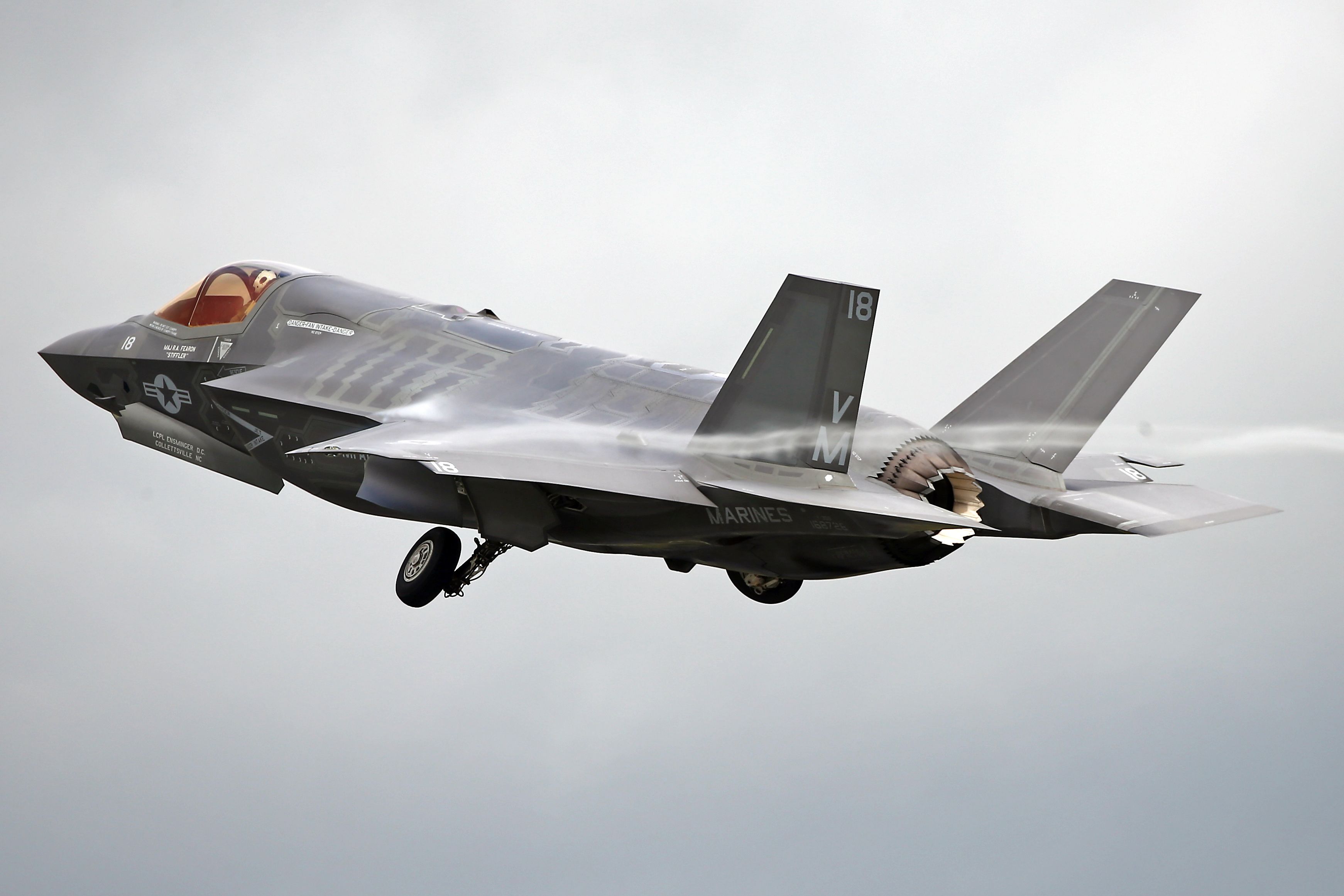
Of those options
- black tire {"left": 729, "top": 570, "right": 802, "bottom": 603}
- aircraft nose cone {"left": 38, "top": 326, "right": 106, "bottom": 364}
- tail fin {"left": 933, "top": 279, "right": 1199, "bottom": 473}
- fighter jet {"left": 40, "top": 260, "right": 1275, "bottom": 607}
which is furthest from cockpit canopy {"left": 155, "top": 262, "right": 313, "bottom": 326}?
tail fin {"left": 933, "top": 279, "right": 1199, "bottom": 473}

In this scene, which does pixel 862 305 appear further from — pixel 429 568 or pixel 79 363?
pixel 79 363

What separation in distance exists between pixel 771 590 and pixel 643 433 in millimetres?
2805

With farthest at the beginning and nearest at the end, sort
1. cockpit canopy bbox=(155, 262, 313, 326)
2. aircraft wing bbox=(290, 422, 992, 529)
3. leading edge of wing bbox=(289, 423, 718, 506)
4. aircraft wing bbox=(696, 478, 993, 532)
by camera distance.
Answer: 1. cockpit canopy bbox=(155, 262, 313, 326)
2. leading edge of wing bbox=(289, 423, 718, 506)
3. aircraft wing bbox=(290, 422, 992, 529)
4. aircraft wing bbox=(696, 478, 993, 532)

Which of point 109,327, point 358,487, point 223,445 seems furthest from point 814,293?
point 109,327

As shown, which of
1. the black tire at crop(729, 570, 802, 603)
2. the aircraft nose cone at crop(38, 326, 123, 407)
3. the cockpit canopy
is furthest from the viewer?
the aircraft nose cone at crop(38, 326, 123, 407)

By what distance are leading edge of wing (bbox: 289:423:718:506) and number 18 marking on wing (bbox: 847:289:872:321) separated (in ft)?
6.80

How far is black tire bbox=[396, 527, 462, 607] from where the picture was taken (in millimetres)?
14070

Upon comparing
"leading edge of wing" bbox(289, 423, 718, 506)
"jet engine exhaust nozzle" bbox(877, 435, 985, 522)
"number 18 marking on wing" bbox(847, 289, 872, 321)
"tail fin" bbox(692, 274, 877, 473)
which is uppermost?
"number 18 marking on wing" bbox(847, 289, 872, 321)

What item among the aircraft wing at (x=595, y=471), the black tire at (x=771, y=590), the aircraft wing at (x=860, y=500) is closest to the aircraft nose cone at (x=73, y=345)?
the aircraft wing at (x=595, y=471)

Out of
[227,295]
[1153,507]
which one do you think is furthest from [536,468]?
[227,295]

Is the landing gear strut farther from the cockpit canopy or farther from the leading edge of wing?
the cockpit canopy

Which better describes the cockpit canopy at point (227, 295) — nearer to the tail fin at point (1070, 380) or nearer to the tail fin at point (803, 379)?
the tail fin at point (803, 379)

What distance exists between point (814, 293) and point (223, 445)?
313 inches

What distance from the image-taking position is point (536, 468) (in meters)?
12.6
